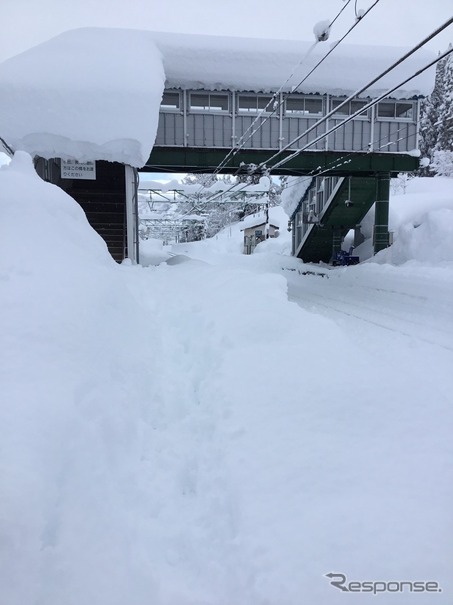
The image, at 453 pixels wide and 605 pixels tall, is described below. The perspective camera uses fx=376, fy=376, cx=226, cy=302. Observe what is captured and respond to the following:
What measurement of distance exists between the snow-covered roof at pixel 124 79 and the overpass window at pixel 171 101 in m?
0.50

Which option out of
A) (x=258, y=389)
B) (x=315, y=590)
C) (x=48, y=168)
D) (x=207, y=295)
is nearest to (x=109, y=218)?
(x=48, y=168)

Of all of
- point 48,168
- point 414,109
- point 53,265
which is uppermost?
point 414,109

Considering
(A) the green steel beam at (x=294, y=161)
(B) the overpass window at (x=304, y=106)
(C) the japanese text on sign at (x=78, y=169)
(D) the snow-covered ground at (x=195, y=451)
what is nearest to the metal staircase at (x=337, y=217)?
(A) the green steel beam at (x=294, y=161)

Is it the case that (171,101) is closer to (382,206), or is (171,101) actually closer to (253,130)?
(253,130)

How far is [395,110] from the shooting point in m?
16.1

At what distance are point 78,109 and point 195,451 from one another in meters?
10.7

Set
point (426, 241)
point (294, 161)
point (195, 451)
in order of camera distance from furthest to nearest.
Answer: point (294, 161)
point (426, 241)
point (195, 451)

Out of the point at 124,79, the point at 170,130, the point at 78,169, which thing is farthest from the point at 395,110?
the point at 78,169

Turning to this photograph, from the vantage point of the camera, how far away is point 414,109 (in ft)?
53.2

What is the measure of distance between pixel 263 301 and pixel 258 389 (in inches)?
95.8

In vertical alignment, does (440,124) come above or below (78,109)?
above

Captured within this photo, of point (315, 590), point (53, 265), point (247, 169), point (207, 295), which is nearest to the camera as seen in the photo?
point (315, 590)

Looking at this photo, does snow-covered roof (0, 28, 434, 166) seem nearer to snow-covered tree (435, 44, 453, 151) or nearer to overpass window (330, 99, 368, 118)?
overpass window (330, 99, 368, 118)

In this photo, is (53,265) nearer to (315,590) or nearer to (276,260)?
(315,590)
